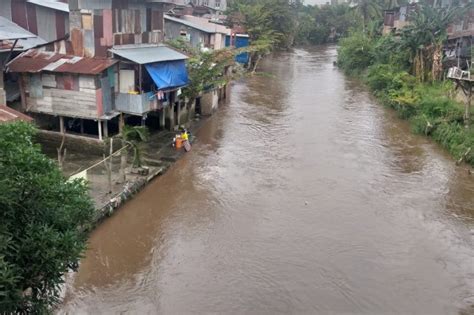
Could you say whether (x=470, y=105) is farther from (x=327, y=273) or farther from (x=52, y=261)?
(x=52, y=261)

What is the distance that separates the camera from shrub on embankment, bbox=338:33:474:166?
21.2 meters

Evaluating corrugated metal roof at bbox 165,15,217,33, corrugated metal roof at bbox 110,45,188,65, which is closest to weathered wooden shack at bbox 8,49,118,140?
corrugated metal roof at bbox 110,45,188,65

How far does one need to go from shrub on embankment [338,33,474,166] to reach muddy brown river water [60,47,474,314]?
3.19 feet

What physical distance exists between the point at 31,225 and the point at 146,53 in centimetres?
1469

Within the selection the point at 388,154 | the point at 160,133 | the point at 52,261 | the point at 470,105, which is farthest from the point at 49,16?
the point at 470,105

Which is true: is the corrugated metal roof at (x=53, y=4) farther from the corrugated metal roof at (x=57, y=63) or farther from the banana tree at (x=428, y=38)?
the banana tree at (x=428, y=38)

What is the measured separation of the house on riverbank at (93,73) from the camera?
18.0m

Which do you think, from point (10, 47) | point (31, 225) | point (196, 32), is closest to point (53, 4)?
point (10, 47)

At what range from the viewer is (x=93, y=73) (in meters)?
17.2

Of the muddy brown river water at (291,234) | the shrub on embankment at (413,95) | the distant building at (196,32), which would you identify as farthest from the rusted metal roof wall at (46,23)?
the shrub on embankment at (413,95)

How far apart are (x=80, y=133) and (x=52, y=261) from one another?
1426 centimetres

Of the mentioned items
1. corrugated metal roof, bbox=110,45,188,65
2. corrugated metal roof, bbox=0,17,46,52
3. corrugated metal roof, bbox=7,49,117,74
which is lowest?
corrugated metal roof, bbox=7,49,117,74

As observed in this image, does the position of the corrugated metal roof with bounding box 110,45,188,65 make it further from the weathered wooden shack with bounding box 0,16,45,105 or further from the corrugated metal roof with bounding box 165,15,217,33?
the corrugated metal roof with bounding box 165,15,217,33

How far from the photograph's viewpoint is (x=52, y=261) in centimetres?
616
